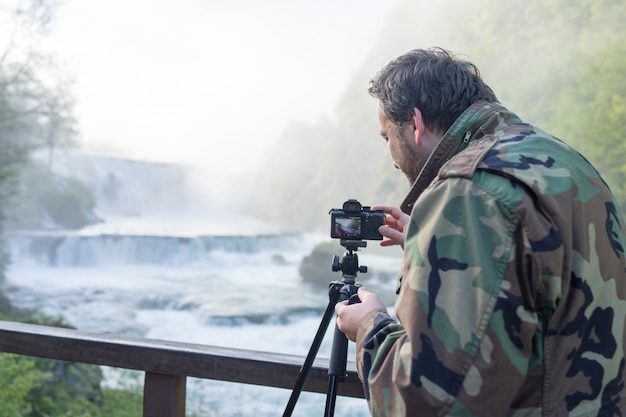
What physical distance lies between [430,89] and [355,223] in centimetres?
34

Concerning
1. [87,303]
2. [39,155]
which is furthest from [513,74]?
[39,155]

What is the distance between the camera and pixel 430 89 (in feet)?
3.26

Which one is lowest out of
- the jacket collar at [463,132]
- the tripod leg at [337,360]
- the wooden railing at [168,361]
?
the wooden railing at [168,361]

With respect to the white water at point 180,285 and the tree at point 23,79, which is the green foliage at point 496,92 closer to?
the white water at point 180,285

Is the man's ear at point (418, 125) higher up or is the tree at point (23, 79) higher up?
the tree at point (23, 79)

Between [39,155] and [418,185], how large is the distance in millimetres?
24402

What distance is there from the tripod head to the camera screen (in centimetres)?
1

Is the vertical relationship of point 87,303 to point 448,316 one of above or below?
below

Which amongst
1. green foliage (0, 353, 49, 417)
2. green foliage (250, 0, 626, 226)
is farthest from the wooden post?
green foliage (250, 0, 626, 226)

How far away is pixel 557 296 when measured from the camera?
2.50 feet

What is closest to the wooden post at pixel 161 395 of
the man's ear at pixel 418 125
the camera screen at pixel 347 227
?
the camera screen at pixel 347 227

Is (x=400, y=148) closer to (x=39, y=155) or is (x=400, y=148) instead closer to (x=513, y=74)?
(x=513, y=74)

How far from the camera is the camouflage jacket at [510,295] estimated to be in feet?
2.45

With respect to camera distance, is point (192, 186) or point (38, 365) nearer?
point (38, 365)
